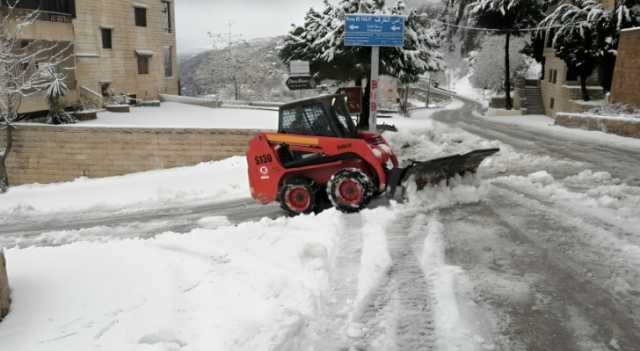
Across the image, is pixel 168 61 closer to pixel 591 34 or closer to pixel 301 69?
pixel 301 69

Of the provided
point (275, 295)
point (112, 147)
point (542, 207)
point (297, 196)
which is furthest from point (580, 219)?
point (112, 147)

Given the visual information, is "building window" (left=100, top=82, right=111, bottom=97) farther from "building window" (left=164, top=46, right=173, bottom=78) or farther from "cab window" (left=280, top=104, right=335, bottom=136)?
"cab window" (left=280, top=104, right=335, bottom=136)

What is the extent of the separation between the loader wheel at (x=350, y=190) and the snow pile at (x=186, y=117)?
12500mm

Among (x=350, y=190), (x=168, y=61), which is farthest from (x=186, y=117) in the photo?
(x=350, y=190)

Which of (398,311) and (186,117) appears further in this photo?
(186,117)

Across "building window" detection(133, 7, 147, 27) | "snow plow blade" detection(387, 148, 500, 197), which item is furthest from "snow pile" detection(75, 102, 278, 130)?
"snow plow blade" detection(387, 148, 500, 197)

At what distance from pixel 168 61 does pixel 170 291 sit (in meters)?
35.6

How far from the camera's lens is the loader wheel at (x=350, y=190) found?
8.84 m

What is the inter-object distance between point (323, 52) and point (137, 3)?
1597 centimetres

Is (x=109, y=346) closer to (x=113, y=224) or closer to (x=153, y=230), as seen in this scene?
(x=153, y=230)

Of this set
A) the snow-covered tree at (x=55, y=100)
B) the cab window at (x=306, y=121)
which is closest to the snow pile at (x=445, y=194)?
the cab window at (x=306, y=121)

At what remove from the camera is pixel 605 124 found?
17.6 m

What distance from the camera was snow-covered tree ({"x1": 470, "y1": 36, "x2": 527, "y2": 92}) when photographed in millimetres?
47531

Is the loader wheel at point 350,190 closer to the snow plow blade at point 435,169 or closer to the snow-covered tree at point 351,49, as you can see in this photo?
the snow plow blade at point 435,169
